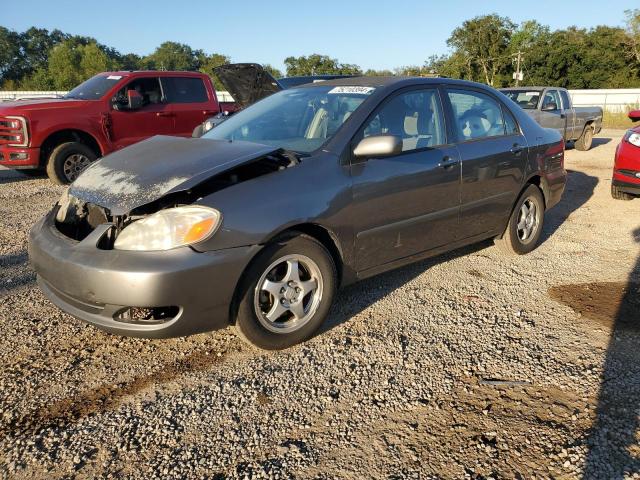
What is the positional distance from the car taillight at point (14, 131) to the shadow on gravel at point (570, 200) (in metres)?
7.53

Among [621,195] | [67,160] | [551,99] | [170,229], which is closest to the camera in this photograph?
[170,229]

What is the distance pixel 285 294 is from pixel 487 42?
185ft

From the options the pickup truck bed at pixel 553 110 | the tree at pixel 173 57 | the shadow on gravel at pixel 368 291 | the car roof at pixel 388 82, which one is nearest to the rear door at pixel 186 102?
the car roof at pixel 388 82

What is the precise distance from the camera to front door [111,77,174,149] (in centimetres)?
845

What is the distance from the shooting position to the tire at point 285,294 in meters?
2.83

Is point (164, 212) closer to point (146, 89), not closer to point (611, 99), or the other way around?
point (146, 89)

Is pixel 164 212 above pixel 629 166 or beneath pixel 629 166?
above

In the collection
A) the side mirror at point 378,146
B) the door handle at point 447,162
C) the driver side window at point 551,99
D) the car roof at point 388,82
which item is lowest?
the door handle at point 447,162

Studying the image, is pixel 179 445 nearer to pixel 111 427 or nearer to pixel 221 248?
pixel 111 427

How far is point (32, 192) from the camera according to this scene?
764 centimetres

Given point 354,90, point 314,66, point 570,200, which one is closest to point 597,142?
point 570,200

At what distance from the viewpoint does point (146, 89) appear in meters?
8.89

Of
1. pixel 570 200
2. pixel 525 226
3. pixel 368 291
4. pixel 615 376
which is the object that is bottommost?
pixel 615 376

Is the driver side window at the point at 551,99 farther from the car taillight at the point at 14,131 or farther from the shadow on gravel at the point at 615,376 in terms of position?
the car taillight at the point at 14,131
